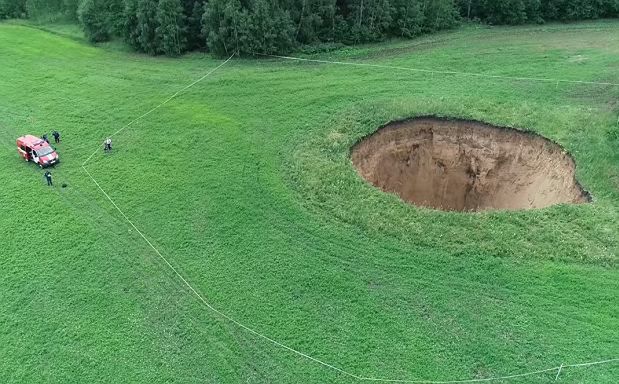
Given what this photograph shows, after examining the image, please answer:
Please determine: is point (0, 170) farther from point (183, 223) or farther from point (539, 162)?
point (539, 162)

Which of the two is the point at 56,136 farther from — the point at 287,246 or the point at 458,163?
the point at 458,163

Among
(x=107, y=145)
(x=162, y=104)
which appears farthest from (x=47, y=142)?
(x=162, y=104)

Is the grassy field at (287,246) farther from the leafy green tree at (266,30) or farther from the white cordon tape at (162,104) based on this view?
the leafy green tree at (266,30)

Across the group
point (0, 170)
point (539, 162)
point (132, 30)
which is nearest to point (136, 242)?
point (0, 170)

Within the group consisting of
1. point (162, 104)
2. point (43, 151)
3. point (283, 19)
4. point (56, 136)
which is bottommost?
point (43, 151)

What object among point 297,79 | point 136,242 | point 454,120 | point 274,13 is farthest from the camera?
point 274,13
